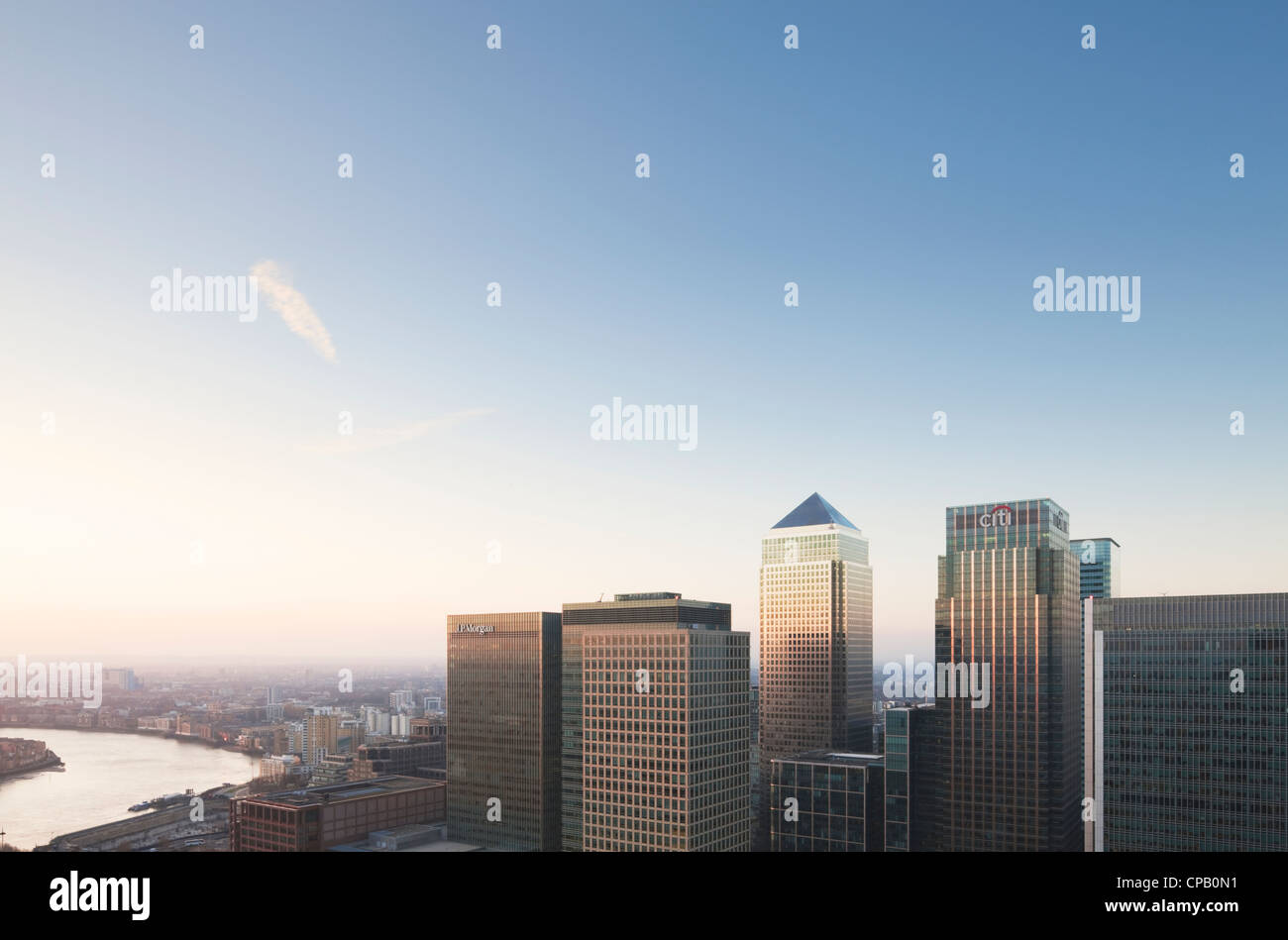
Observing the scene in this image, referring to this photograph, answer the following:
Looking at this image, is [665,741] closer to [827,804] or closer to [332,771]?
[827,804]

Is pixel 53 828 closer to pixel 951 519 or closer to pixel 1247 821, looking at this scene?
pixel 951 519

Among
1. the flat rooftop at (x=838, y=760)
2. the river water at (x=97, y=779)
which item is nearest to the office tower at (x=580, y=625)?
the flat rooftop at (x=838, y=760)

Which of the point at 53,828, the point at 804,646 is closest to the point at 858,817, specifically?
the point at 804,646

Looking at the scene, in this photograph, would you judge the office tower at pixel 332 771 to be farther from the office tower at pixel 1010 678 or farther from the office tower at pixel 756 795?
the office tower at pixel 1010 678

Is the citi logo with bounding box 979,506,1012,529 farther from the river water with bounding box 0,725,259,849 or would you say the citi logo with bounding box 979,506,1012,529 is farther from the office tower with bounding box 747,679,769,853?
the river water with bounding box 0,725,259,849

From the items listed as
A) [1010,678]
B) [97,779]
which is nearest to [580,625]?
[1010,678]
